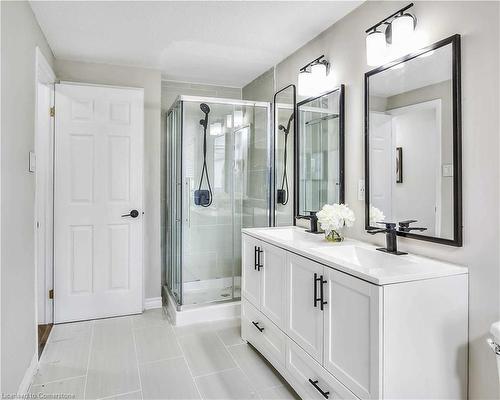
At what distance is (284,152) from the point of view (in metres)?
3.15

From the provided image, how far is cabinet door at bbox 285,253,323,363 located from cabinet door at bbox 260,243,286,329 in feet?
0.25

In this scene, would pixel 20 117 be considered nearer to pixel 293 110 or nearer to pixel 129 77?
pixel 129 77

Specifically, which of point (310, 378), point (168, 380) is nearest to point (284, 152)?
point (310, 378)

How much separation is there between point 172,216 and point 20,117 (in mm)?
1654

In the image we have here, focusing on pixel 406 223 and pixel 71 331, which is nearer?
pixel 406 223

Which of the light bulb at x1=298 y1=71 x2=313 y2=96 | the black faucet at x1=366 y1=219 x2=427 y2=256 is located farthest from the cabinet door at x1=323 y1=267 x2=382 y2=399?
the light bulb at x1=298 y1=71 x2=313 y2=96

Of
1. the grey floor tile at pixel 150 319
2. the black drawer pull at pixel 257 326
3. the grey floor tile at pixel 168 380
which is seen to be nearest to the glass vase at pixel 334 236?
the black drawer pull at pixel 257 326

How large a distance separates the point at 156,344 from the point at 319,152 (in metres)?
1.95

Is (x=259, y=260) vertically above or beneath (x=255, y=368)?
above

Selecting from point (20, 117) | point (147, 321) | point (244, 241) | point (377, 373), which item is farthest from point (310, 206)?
point (20, 117)

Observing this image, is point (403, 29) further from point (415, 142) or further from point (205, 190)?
point (205, 190)

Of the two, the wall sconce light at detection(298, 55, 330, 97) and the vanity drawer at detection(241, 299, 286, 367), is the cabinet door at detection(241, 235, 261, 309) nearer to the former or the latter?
the vanity drawer at detection(241, 299, 286, 367)

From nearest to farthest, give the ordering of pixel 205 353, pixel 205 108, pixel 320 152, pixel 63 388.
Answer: pixel 63 388
pixel 205 353
pixel 320 152
pixel 205 108

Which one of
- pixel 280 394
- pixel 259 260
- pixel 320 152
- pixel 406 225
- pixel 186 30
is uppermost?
pixel 186 30
